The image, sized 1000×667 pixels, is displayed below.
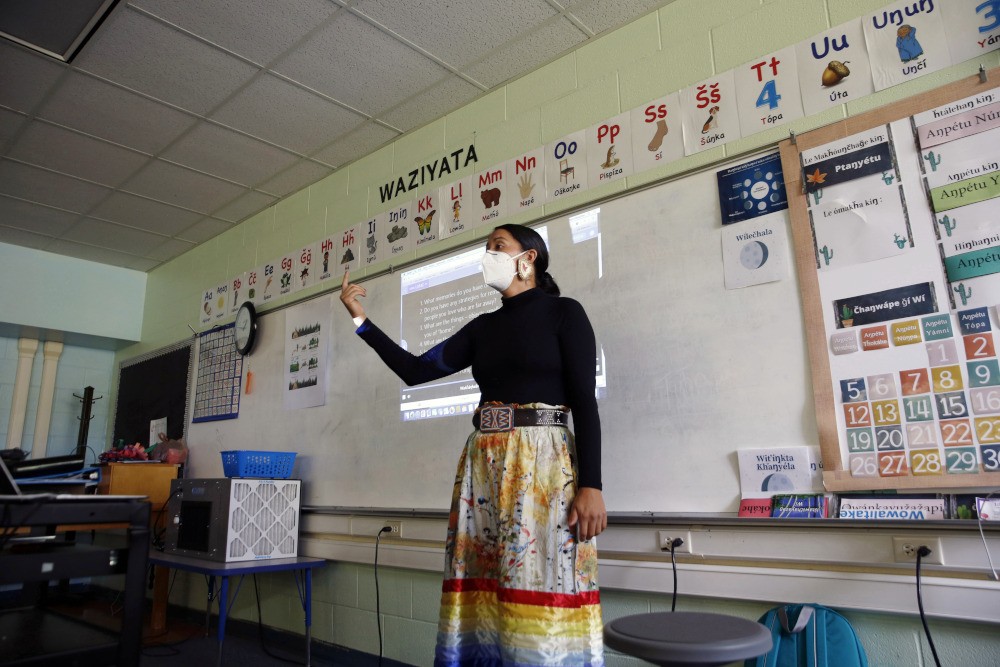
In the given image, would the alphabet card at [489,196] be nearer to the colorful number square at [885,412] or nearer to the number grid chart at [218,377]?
the colorful number square at [885,412]

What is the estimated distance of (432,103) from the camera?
10.5ft

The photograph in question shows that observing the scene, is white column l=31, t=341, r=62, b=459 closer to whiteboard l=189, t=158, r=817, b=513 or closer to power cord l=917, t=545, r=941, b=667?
whiteboard l=189, t=158, r=817, b=513

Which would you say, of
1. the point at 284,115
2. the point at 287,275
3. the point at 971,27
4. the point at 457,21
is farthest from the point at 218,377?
the point at 971,27

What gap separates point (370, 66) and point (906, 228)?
2240 mm

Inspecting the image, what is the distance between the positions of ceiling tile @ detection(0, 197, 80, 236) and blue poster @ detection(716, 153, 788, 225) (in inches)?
172

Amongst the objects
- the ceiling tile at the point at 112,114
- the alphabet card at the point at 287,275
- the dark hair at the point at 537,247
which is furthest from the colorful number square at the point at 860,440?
the ceiling tile at the point at 112,114

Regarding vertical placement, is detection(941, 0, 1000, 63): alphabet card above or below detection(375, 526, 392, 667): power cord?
above

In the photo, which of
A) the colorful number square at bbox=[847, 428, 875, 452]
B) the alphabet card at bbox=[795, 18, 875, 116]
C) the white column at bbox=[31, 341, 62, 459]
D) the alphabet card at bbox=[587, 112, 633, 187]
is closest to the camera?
the colorful number square at bbox=[847, 428, 875, 452]

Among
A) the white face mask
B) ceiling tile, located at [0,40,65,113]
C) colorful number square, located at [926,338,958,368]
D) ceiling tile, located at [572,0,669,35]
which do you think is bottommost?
colorful number square, located at [926,338,958,368]

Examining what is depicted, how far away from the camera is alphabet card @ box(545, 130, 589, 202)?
2605 millimetres

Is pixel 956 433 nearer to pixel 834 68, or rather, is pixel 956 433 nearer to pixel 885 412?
pixel 885 412

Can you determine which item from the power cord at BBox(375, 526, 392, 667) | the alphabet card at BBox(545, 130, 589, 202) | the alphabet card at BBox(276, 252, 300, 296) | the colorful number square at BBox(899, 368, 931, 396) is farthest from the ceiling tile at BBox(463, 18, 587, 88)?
the power cord at BBox(375, 526, 392, 667)

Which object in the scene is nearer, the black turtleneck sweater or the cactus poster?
the black turtleneck sweater

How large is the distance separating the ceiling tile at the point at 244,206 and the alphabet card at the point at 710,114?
283 centimetres
